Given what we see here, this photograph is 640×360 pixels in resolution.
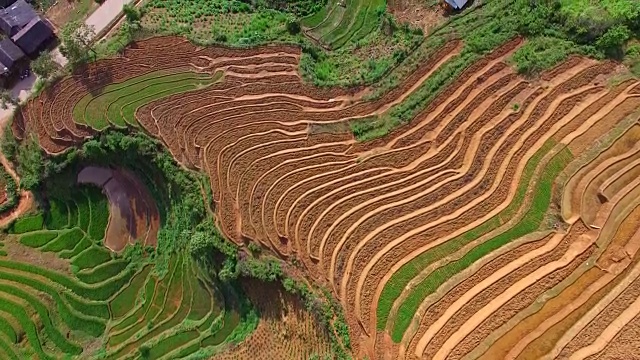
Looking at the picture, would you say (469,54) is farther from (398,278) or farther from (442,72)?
(398,278)

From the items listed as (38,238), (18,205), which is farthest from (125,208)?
(18,205)

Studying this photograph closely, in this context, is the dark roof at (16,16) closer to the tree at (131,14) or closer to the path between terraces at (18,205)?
the tree at (131,14)

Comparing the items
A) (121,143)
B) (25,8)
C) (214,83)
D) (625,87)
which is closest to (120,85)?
(121,143)

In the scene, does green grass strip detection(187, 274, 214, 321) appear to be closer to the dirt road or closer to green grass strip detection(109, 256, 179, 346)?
green grass strip detection(109, 256, 179, 346)

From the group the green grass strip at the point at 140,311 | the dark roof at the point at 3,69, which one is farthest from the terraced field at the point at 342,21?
the dark roof at the point at 3,69

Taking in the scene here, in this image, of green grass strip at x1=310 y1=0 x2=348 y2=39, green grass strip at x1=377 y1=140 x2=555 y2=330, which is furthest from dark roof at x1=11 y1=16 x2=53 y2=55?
green grass strip at x1=377 y1=140 x2=555 y2=330

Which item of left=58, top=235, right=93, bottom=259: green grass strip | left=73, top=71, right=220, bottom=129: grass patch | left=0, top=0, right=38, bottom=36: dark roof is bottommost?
left=58, top=235, right=93, bottom=259: green grass strip

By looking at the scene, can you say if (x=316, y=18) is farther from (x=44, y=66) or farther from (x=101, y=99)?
(x=44, y=66)
